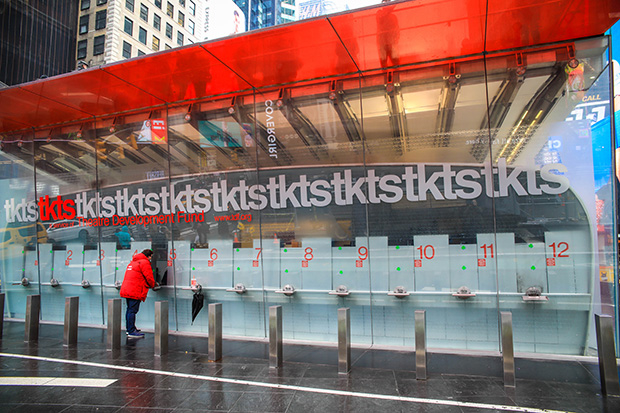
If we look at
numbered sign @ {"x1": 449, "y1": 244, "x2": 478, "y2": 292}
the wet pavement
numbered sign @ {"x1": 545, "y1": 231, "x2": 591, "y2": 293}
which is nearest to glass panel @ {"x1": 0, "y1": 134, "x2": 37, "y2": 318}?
the wet pavement

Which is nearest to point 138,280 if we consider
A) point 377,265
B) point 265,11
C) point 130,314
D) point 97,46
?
point 130,314

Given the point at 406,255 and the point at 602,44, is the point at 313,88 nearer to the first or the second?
the point at 406,255

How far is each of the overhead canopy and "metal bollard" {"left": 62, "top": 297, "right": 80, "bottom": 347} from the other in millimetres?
4154

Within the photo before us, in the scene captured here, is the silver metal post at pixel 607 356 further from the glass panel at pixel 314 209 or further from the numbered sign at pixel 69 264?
the numbered sign at pixel 69 264

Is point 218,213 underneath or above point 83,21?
underneath

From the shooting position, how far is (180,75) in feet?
20.9

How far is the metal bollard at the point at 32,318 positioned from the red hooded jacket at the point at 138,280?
5.89ft

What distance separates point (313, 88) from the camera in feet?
22.5

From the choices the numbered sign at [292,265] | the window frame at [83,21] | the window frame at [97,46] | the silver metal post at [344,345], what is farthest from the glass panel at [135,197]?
the window frame at [83,21]

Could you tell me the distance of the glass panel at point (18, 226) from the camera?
925 cm

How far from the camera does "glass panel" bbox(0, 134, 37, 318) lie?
925cm

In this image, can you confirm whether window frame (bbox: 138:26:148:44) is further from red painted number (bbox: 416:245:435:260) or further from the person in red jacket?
red painted number (bbox: 416:245:435:260)

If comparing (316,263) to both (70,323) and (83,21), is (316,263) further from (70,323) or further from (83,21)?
(83,21)

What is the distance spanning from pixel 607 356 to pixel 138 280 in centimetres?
760
